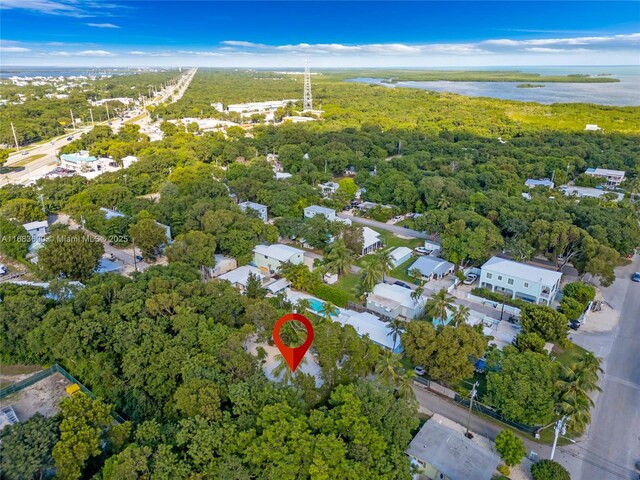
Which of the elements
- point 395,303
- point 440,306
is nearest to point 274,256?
point 395,303

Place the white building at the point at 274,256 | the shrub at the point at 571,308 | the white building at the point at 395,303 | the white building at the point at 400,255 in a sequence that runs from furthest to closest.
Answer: the white building at the point at 400,255 → the white building at the point at 274,256 → the white building at the point at 395,303 → the shrub at the point at 571,308

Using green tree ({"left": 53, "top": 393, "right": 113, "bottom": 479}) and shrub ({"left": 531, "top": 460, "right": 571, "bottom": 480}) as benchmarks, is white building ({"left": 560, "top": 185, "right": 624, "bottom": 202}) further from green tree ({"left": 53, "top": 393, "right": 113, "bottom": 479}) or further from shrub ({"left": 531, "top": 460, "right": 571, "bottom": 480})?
green tree ({"left": 53, "top": 393, "right": 113, "bottom": 479})

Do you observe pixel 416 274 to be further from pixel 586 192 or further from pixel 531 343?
pixel 586 192

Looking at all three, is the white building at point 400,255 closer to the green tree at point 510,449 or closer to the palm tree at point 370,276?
the palm tree at point 370,276

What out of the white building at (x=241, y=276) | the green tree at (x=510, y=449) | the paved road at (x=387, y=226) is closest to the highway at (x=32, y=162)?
the white building at (x=241, y=276)

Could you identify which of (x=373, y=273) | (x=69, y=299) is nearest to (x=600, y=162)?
(x=373, y=273)

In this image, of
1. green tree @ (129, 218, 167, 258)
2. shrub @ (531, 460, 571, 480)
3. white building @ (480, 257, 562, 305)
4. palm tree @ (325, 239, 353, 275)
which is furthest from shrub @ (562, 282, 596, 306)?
green tree @ (129, 218, 167, 258)

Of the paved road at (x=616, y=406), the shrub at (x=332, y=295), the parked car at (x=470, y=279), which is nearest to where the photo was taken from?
the paved road at (x=616, y=406)

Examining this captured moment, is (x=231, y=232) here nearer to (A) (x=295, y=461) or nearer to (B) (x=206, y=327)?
(B) (x=206, y=327)
